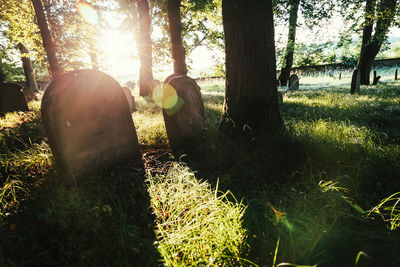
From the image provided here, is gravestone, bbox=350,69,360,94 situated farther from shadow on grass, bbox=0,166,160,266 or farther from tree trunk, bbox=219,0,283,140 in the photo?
shadow on grass, bbox=0,166,160,266

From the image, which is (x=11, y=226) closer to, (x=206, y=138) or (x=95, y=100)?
(x=95, y=100)

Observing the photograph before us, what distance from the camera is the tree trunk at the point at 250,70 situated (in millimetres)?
2703

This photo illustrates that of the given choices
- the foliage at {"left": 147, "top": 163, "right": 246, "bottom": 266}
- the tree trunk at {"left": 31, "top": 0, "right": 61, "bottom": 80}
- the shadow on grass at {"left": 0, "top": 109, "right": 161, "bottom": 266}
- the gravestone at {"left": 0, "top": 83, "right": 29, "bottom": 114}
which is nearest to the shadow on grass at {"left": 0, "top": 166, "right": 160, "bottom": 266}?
the shadow on grass at {"left": 0, "top": 109, "right": 161, "bottom": 266}

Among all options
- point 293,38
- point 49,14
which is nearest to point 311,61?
point 293,38

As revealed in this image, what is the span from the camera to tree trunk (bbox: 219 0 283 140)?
8.87ft

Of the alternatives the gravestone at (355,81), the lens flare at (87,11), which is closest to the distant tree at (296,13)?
the gravestone at (355,81)

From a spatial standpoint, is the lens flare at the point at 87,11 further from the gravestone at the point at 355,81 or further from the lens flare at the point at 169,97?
the gravestone at the point at 355,81

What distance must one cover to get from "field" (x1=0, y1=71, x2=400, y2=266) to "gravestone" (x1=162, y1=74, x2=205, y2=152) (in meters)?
0.36

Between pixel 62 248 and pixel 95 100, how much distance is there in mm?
1794

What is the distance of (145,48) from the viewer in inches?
415

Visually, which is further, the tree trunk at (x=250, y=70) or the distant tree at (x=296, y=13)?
the distant tree at (x=296, y=13)

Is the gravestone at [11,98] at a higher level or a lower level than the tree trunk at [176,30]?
lower

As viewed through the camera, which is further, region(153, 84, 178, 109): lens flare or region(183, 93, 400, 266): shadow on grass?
region(153, 84, 178, 109): lens flare

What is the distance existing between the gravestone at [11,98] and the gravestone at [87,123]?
7512mm
